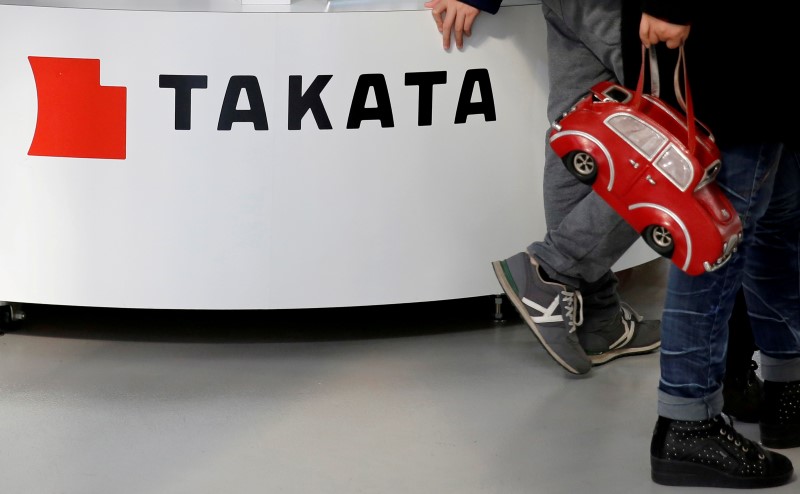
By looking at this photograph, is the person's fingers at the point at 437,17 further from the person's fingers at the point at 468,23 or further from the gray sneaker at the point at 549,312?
the gray sneaker at the point at 549,312

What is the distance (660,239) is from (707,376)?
0.23m

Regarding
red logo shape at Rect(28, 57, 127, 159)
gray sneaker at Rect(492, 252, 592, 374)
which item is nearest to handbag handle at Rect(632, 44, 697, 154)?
gray sneaker at Rect(492, 252, 592, 374)

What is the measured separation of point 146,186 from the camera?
231cm

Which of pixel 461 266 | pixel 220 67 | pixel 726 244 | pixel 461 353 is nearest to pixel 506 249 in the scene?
pixel 461 266

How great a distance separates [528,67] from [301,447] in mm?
977

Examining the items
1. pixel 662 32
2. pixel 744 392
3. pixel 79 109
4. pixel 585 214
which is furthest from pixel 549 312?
pixel 79 109

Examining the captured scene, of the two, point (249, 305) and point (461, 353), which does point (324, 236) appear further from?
point (461, 353)

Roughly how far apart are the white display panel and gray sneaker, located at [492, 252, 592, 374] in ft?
0.79

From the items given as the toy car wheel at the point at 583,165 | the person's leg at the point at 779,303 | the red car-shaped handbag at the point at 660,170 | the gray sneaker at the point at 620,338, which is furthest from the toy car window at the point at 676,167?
the gray sneaker at the point at 620,338

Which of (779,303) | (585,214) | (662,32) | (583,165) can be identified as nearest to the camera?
(662,32)

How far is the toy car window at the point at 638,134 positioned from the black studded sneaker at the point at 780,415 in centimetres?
52

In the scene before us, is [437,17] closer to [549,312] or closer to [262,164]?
[262,164]

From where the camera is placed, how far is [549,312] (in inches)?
87.3

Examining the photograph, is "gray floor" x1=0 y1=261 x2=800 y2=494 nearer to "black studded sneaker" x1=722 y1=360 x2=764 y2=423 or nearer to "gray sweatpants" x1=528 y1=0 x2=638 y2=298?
"black studded sneaker" x1=722 y1=360 x2=764 y2=423
